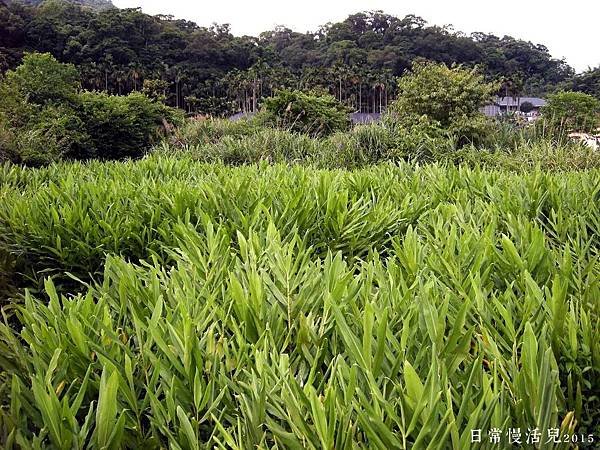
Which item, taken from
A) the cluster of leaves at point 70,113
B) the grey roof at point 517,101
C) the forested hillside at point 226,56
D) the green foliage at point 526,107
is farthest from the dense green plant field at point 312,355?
the green foliage at point 526,107

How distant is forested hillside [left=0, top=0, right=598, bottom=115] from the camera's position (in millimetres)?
55031

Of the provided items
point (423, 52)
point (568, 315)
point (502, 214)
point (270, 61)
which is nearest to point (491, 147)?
point (502, 214)

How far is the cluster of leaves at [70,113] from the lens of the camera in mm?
27109

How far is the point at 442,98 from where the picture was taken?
17.6 m

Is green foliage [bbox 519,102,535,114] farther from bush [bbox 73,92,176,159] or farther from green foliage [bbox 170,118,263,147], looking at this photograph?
green foliage [bbox 170,118,263,147]

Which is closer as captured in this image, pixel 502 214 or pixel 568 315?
pixel 568 315

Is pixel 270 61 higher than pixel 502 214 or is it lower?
higher

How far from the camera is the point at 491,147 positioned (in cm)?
1463

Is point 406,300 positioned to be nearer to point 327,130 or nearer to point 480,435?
point 480,435

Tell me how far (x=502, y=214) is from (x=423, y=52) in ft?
256

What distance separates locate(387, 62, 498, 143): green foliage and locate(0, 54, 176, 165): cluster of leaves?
13.1 m

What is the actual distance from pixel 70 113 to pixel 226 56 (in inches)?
1456

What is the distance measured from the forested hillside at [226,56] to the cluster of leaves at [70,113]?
591 inches

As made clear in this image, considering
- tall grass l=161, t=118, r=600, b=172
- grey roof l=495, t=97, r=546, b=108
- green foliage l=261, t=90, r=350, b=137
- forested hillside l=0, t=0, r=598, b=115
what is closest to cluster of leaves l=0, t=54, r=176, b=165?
green foliage l=261, t=90, r=350, b=137
